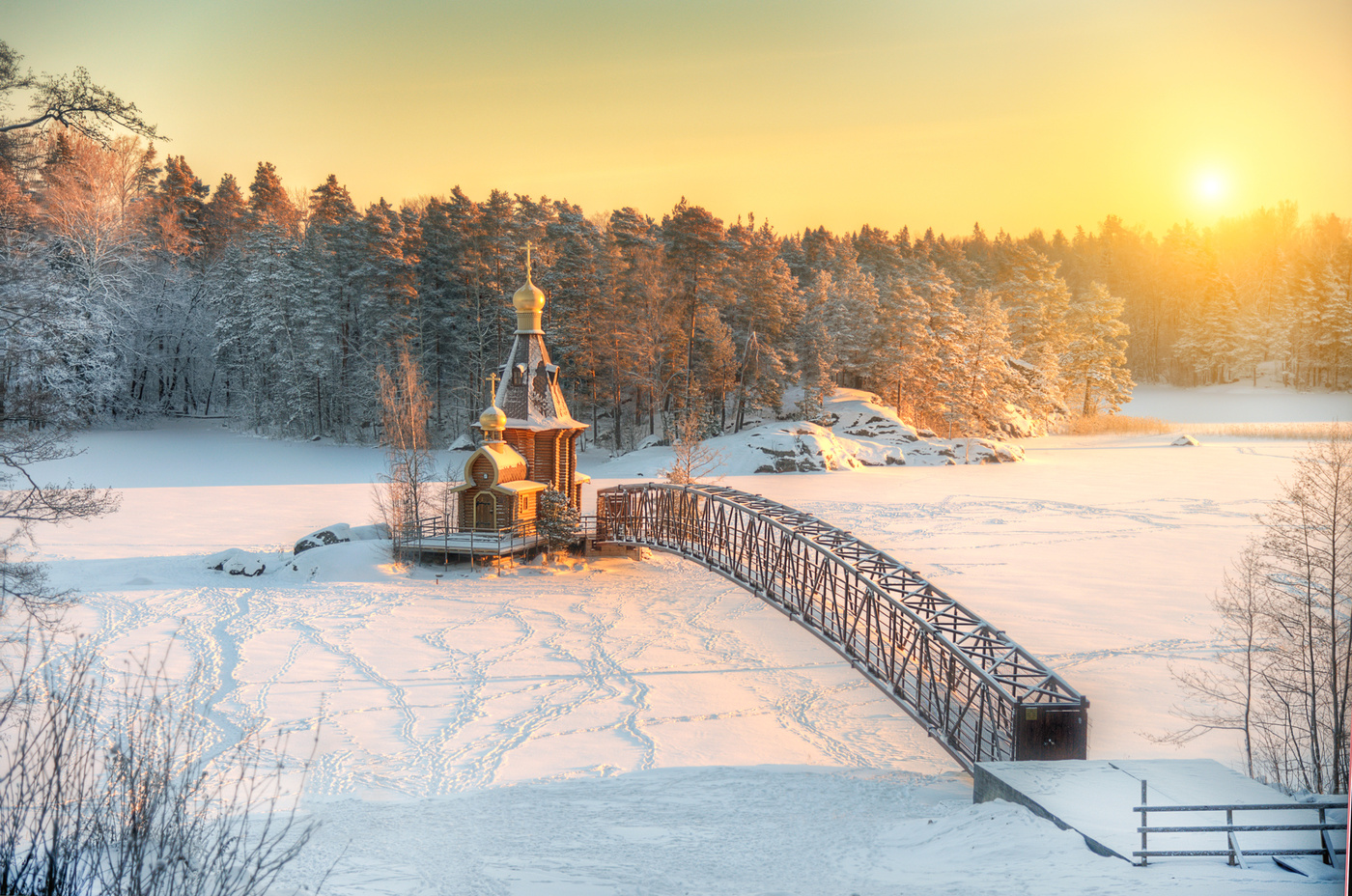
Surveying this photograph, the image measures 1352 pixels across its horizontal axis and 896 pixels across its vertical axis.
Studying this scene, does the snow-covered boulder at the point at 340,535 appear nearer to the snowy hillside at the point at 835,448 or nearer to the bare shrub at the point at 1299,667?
the snowy hillside at the point at 835,448

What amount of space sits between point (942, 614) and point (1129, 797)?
5.51m

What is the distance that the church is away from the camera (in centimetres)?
2845

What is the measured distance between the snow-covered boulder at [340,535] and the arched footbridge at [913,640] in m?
11.0

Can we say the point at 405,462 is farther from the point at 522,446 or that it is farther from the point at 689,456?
the point at 689,456

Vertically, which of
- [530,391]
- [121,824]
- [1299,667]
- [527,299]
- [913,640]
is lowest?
[1299,667]

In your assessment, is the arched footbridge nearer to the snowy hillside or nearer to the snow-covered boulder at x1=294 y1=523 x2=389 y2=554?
the snow-covered boulder at x1=294 y1=523 x2=389 y2=554

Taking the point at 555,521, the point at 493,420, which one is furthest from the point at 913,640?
the point at 493,420

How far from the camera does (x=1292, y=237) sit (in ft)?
38.5

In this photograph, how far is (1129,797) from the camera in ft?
31.0

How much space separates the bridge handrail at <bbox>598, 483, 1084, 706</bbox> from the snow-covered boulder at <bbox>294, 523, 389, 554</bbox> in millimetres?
13493

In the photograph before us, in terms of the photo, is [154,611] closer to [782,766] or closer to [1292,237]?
[782,766]

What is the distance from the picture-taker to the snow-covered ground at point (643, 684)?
9922 mm

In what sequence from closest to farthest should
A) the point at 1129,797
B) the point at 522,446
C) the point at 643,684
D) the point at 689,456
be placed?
the point at 1129,797, the point at 643,684, the point at 522,446, the point at 689,456

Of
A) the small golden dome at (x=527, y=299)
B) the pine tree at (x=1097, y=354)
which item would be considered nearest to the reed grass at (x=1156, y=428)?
the pine tree at (x=1097, y=354)
